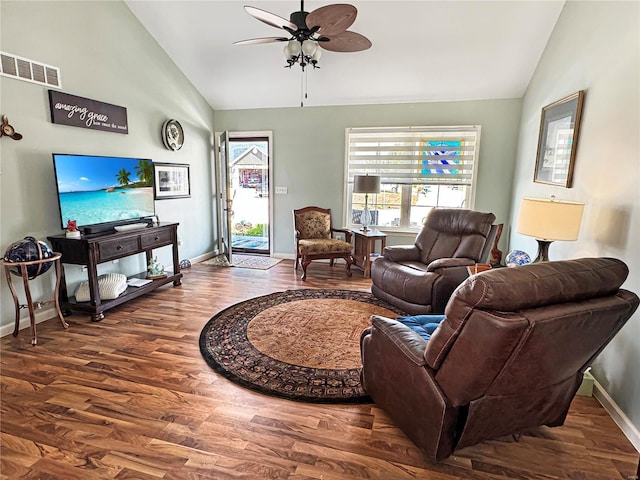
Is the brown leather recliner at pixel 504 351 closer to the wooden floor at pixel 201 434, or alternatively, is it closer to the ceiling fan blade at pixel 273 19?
the wooden floor at pixel 201 434

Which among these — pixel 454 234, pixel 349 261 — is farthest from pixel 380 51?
pixel 349 261

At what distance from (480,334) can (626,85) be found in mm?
2139

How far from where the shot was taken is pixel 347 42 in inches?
119

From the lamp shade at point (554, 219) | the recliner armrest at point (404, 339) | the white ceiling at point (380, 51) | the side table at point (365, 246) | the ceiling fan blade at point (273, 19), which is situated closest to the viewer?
the recliner armrest at point (404, 339)

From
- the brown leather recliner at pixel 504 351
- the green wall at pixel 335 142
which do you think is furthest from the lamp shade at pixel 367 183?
the brown leather recliner at pixel 504 351

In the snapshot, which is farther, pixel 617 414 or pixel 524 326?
pixel 617 414

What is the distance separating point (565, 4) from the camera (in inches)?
136

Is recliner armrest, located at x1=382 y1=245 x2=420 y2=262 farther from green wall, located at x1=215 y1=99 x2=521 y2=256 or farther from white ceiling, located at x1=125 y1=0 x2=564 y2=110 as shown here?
white ceiling, located at x1=125 y1=0 x2=564 y2=110

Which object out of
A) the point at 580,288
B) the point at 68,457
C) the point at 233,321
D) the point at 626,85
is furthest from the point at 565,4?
the point at 68,457

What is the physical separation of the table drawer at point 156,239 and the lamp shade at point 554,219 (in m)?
3.67

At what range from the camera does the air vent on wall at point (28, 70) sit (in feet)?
9.68

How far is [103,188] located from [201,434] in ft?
9.36

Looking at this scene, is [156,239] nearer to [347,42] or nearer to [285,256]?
[285,256]

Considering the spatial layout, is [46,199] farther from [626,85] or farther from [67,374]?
[626,85]
